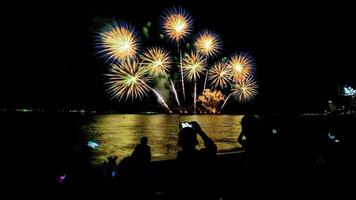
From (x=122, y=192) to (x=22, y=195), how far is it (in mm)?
1245

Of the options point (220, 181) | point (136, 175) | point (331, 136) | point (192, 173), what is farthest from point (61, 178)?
point (331, 136)

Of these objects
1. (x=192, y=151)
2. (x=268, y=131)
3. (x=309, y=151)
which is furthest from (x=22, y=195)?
(x=309, y=151)

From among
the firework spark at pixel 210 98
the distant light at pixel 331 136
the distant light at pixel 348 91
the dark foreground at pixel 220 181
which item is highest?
the distant light at pixel 348 91

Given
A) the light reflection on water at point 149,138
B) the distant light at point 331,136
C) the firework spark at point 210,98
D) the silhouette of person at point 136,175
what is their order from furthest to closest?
1. the firework spark at point 210,98
2. the light reflection on water at point 149,138
3. the distant light at point 331,136
4. the silhouette of person at point 136,175

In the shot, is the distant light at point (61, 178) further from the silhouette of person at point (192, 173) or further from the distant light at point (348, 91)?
the distant light at point (348, 91)

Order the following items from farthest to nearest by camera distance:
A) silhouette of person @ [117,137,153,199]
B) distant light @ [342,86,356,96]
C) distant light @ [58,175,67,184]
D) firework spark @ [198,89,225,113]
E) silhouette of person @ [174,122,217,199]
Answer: distant light @ [342,86,356,96], firework spark @ [198,89,225,113], distant light @ [58,175,67,184], silhouette of person @ [117,137,153,199], silhouette of person @ [174,122,217,199]

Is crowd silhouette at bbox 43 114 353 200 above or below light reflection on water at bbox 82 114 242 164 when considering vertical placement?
above

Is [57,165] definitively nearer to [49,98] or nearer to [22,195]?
[22,195]

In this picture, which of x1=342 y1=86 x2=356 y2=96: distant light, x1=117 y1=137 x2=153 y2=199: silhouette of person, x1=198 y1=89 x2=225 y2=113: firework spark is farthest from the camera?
x1=342 y1=86 x2=356 y2=96: distant light

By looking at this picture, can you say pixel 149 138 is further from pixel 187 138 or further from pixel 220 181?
pixel 187 138

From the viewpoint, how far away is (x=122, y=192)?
12.0 ft

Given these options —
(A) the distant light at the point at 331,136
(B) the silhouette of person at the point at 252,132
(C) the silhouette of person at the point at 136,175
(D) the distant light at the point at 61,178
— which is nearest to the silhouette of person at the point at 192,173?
(C) the silhouette of person at the point at 136,175

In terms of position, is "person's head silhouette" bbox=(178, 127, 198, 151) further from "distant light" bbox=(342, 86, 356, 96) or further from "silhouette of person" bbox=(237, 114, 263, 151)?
"distant light" bbox=(342, 86, 356, 96)

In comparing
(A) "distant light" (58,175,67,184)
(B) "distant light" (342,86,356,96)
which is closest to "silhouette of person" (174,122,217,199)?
(A) "distant light" (58,175,67,184)
